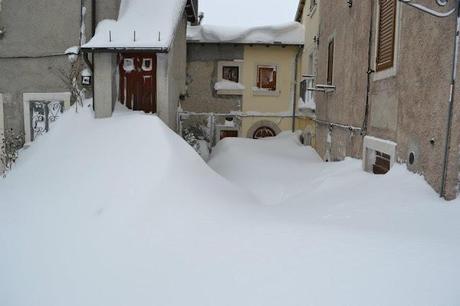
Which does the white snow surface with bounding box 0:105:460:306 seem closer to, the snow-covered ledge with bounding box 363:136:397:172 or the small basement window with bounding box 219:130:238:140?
the snow-covered ledge with bounding box 363:136:397:172

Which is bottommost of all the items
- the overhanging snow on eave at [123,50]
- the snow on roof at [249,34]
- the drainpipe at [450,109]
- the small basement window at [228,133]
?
the small basement window at [228,133]

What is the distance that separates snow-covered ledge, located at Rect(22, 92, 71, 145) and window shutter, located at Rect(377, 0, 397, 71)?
7286 mm

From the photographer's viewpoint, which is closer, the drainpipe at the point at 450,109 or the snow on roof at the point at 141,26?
the drainpipe at the point at 450,109

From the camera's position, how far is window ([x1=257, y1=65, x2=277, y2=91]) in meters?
16.3

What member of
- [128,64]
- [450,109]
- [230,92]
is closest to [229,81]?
[230,92]

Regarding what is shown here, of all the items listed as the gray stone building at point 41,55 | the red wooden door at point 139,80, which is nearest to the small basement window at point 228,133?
the gray stone building at point 41,55

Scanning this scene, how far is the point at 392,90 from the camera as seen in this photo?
5.83m

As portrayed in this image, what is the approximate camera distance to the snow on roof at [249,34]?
15594mm

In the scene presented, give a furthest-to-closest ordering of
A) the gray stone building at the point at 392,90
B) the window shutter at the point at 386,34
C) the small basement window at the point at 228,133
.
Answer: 1. the small basement window at the point at 228,133
2. the window shutter at the point at 386,34
3. the gray stone building at the point at 392,90

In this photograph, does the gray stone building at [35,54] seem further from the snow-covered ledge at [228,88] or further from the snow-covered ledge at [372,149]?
the snow-covered ledge at [228,88]

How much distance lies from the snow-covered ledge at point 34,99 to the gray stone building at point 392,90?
6558 mm

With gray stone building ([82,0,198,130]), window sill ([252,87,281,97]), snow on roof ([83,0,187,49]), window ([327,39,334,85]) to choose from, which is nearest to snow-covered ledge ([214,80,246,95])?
window sill ([252,87,281,97])

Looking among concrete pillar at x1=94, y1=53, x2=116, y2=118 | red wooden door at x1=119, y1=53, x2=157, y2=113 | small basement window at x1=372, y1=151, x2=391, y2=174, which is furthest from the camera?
red wooden door at x1=119, y1=53, x2=157, y2=113

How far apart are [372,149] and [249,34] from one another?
10546mm
